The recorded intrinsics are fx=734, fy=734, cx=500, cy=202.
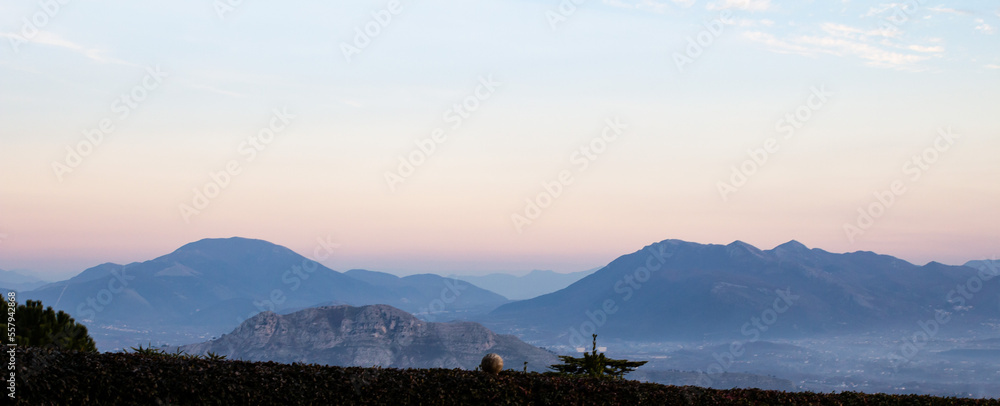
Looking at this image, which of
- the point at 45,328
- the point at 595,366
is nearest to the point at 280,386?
the point at 595,366

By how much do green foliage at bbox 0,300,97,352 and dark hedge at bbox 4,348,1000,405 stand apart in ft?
30.1

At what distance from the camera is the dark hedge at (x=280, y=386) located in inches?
587

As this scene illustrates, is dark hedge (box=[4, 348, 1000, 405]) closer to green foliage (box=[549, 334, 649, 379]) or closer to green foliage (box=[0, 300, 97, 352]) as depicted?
green foliage (box=[549, 334, 649, 379])

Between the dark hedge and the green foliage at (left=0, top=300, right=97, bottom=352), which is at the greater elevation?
the green foliage at (left=0, top=300, right=97, bottom=352)

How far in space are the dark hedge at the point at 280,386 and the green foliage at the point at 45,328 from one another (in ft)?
30.1

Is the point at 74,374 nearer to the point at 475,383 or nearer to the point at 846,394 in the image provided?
the point at 475,383

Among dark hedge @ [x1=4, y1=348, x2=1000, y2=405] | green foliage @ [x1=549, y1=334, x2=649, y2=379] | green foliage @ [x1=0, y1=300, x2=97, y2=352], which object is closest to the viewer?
dark hedge @ [x1=4, y1=348, x2=1000, y2=405]

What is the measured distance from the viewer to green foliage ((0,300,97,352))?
24.4 m

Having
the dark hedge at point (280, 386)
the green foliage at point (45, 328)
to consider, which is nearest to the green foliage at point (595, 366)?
the dark hedge at point (280, 386)

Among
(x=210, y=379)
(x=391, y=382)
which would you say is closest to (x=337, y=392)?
(x=391, y=382)

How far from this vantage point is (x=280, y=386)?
49.6 ft

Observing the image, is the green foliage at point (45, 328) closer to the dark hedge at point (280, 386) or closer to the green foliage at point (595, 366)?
the dark hedge at point (280, 386)

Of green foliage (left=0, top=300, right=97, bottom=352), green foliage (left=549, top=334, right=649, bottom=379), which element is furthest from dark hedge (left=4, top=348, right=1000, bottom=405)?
green foliage (left=0, top=300, right=97, bottom=352)

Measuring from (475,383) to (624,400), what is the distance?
321 cm
